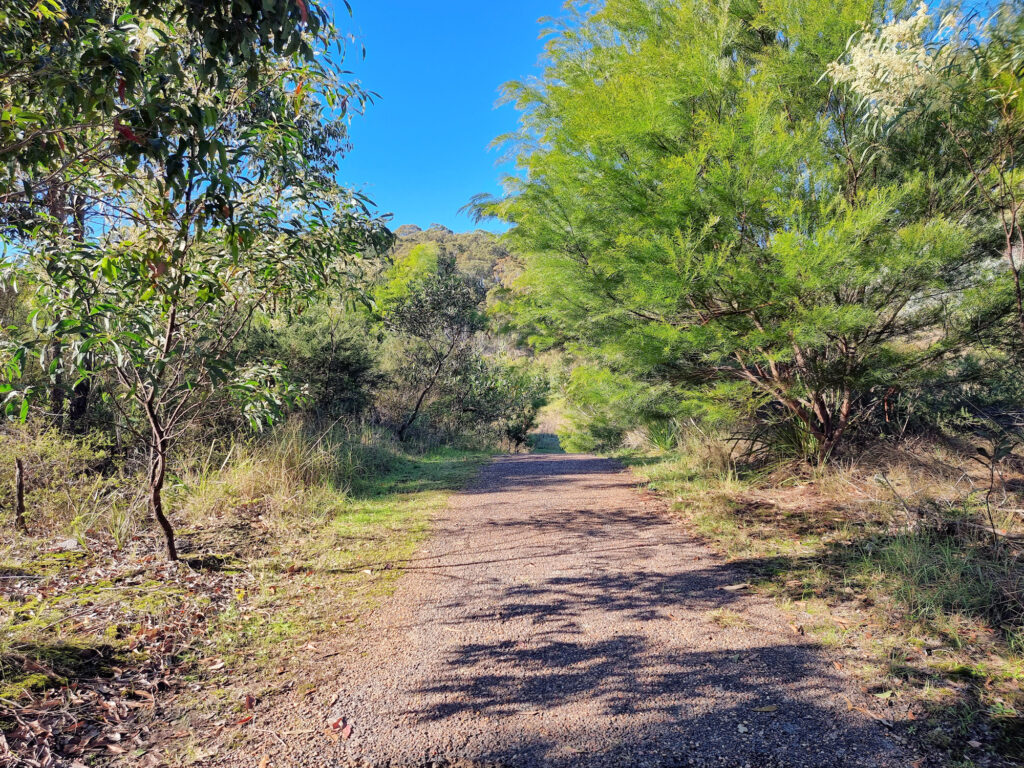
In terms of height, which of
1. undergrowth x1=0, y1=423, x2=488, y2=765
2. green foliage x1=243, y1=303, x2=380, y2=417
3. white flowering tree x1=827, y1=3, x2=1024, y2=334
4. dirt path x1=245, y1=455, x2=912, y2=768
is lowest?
dirt path x1=245, y1=455, x2=912, y2=768

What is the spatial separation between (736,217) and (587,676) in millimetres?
4418

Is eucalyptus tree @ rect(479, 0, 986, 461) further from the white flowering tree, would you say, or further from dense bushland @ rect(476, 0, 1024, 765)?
the white flowering tree

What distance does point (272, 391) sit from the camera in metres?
3.89

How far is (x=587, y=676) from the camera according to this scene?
2803mm

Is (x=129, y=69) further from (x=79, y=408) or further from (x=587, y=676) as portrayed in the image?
(x=79, y=408)

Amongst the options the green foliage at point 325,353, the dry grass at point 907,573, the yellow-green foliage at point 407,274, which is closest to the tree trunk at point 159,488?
the dry grass at point 907,573

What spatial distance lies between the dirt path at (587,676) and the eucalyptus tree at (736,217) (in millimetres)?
2358

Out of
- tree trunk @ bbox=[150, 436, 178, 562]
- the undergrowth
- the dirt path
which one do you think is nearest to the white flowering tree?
the dirt path

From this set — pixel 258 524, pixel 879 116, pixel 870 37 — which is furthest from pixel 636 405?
pixel 258 524

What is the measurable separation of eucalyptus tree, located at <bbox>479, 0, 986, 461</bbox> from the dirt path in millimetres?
2358

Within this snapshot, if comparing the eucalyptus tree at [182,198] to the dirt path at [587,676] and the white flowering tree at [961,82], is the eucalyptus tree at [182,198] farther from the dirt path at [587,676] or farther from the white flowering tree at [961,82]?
the white flowering tree at [961,82]

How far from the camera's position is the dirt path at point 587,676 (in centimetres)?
225

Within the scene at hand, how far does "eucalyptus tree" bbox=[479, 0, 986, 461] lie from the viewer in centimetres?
462

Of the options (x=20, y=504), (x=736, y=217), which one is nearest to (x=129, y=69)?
(x=20, y=504)
